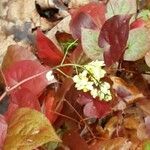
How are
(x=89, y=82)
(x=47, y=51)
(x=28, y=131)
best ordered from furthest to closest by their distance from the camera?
(x=47, y=51) < (x=89, y=82) < (x=28, y=131)

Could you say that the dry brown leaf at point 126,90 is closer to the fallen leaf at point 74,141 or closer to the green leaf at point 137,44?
the green leaf at point 137,44

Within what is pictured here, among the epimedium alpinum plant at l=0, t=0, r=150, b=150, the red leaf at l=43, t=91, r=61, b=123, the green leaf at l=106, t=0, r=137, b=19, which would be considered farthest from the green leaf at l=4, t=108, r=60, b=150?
the green leaf at l=106, t=0, r=137, b=19

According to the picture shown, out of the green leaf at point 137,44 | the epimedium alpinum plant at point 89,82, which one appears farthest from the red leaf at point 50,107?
the green leaf at point 137,44

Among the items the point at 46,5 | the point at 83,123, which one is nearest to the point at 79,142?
the point at 83,123

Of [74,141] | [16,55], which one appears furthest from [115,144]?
[16,55]

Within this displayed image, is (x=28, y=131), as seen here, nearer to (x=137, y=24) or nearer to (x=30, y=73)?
(x=30, y=73)
